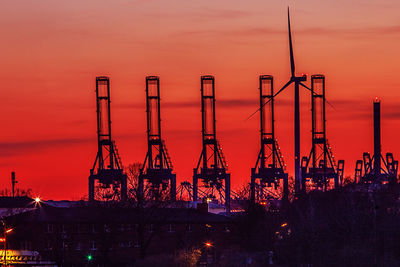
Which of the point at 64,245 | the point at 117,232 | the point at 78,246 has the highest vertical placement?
the point at 117,232

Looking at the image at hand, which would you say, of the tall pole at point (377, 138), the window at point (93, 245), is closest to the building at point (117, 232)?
the window at point (93, 245)

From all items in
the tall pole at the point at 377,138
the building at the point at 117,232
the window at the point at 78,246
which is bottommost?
the window at the point at 78,246

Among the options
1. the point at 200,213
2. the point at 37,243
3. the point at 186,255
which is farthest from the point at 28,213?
the point at 186,255

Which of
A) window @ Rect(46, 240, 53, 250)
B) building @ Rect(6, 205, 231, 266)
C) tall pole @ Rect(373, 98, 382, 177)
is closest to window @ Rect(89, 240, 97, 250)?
building @ Rect(6, 205, 231, 266)

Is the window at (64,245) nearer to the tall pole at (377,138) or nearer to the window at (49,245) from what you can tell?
the window at (49,245)

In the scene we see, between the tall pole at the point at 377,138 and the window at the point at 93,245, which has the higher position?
the tall pole at the point at 377,138

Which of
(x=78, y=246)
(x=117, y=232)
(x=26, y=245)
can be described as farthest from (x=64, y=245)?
(x=117, y=232)

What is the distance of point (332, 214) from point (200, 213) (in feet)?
75.9

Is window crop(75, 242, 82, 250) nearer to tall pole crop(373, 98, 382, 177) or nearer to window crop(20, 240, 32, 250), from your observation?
window crop(20, 240, 32, 250)

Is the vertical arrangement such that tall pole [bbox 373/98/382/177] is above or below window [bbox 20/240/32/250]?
above

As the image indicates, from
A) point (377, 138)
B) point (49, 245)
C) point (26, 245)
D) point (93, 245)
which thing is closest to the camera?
point (49, 245)

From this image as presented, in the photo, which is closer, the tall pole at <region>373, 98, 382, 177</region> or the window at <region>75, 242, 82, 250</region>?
the window at <region>75, 242, 82, 250</region>

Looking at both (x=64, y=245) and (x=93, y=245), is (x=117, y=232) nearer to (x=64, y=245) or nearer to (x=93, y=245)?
(x=93, y=245)

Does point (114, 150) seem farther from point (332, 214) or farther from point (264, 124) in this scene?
point (332, 214)
